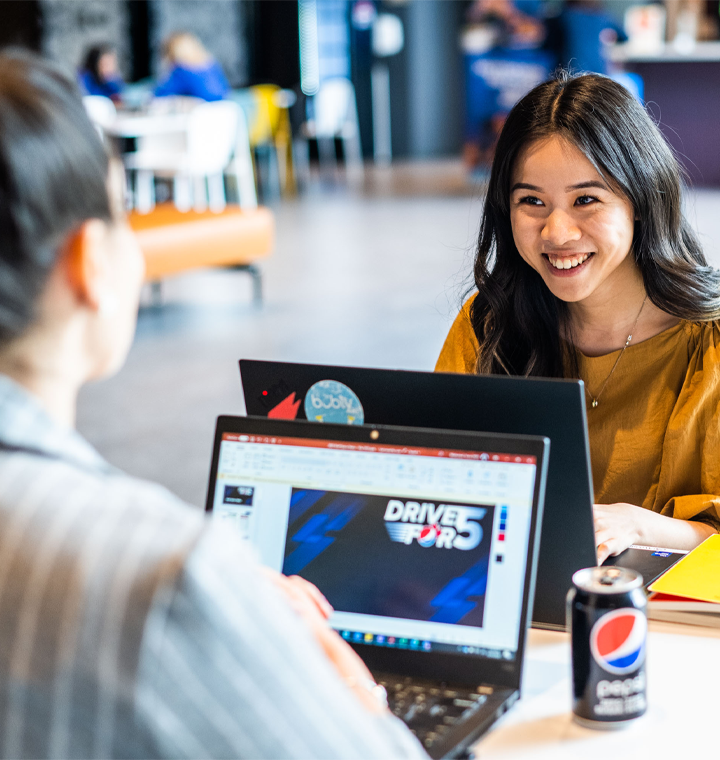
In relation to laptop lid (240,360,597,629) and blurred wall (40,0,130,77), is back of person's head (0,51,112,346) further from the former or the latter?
Result: blurred wall (40,0,130,77)

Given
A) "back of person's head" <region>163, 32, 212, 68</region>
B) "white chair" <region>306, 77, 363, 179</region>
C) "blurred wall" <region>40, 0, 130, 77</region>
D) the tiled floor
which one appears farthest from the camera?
"white chair" <region>306, 77, 363, 179</region>

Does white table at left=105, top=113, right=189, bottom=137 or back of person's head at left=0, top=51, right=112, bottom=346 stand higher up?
back of person's head at left=0, top=51, right=112, bottom=346

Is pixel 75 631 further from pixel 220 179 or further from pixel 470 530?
pixel 220 179

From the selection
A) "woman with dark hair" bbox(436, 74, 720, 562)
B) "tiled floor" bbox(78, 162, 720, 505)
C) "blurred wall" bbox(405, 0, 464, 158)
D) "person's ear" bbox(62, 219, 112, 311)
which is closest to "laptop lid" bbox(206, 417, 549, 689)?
"person's ear" bbox(62, 219, 112, 311)

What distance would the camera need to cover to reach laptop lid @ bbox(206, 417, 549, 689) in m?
1.01

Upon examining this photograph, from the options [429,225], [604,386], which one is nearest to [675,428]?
[604,386]

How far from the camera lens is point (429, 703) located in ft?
3.24

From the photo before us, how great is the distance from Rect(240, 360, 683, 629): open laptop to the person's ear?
0.52m

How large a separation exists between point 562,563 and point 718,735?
26 centimetres

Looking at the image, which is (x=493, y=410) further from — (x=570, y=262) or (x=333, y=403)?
(x=570, y=262)

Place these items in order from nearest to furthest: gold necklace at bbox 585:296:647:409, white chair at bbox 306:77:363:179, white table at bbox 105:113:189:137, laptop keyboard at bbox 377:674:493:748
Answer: laptop keyboard at bbox 377:674:493:748 < gold necklace at bbox 585:296:647:409 < white table at bbox 105:113:189:137 < white chair at bbox 306:77:363:179

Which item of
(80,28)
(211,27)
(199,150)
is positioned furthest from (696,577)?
(211,27)

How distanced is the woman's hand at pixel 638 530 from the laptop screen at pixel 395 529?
0.34m

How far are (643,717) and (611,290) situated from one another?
833 millimetres
